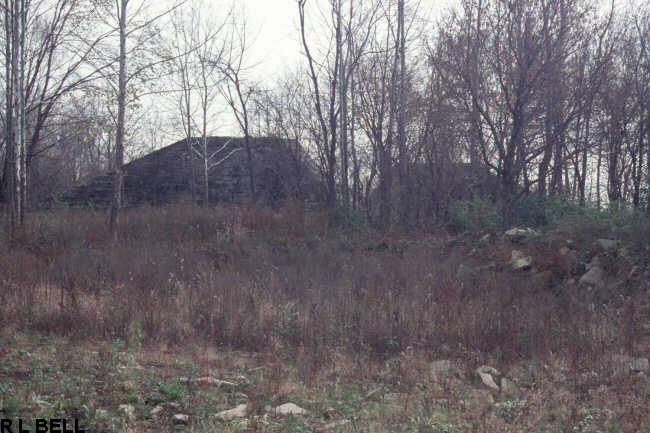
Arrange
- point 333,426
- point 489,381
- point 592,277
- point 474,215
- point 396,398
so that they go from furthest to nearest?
point 474,215, point 592,277, point 489,381, point 396,398, point 333,426

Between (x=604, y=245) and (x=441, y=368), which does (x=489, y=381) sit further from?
(x=604, y=245)

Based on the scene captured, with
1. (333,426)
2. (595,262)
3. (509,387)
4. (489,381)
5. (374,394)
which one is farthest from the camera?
(595,262)

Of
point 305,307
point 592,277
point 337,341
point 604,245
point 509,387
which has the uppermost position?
point 604,245

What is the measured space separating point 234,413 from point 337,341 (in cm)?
236

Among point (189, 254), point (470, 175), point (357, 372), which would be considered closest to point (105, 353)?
point (357, 372)

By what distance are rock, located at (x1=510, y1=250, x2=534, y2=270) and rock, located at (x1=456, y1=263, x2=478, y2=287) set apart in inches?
31.2

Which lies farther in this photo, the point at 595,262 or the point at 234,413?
the point at 595,262

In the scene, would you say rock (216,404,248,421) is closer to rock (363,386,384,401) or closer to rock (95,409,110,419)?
rock (95,409,110,419)

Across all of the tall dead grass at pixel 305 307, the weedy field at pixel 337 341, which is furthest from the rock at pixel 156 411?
the tall dead grass at pixel 305 307

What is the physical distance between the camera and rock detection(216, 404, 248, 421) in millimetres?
5223

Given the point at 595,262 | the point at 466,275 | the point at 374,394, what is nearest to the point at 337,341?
the point at 374,394

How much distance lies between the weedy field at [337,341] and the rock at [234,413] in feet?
0.04

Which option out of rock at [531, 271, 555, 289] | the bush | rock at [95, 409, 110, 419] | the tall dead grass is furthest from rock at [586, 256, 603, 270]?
rock at [95, 409, 110, 419]

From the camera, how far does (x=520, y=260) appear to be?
12.5m
